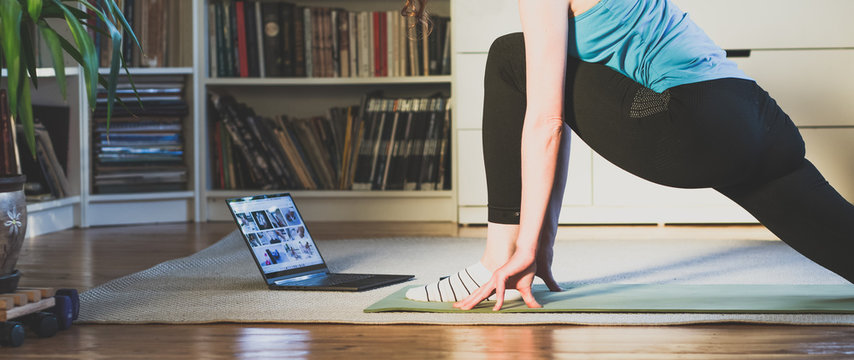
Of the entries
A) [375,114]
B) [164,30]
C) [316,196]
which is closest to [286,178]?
[316,196]

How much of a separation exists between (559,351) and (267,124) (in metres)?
2.25

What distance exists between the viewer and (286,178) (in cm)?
324

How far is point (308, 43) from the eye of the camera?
10.6 ft

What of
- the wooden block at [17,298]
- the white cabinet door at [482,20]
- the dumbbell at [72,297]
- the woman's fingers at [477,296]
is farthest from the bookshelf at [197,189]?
the wooden block at [17,298]

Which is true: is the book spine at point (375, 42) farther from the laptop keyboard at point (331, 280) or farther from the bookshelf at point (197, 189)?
the laptop keyboard at point (331, 280)

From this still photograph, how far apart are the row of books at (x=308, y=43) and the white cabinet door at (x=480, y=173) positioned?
42 centimetres

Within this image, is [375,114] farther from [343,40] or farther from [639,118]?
[639,118]

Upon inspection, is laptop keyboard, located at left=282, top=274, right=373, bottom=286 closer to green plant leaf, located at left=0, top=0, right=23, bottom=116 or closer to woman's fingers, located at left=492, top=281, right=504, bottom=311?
woman's fingers, located at left=492, top=281, right=504, bottom=311

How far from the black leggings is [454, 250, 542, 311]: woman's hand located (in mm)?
206

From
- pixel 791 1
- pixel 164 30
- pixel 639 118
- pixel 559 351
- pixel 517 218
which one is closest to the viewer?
A: pixel 559 351

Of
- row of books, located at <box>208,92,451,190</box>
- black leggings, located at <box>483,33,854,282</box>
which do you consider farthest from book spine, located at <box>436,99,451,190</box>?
black leggings, located at <box>483,33,854,282</box>

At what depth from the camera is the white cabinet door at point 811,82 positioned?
2777 millimetres

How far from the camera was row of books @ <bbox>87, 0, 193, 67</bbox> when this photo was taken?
307 cm

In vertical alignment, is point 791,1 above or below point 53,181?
above
